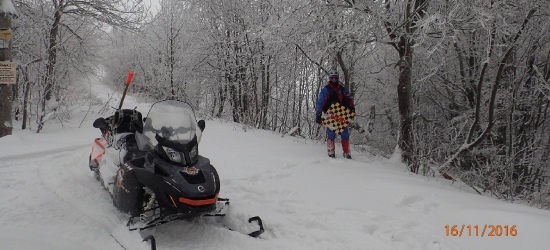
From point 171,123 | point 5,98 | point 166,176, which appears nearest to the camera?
point 166,176

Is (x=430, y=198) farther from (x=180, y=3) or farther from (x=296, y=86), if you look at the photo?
(x=180, y=3)

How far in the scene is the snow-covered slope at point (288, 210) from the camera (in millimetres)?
3594

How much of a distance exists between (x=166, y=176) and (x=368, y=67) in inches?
517

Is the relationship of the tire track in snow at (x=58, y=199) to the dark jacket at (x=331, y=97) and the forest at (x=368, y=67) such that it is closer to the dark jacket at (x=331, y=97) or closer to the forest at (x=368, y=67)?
the forest at (x=368, y=67)

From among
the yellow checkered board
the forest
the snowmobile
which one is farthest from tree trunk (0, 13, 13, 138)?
the yellow checkered board

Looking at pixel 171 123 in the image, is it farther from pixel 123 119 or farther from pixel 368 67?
pixel 368 67

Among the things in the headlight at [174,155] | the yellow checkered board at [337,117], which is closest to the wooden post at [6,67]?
the headlight at [174,155]

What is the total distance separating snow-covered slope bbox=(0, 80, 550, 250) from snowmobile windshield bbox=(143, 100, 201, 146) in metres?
0.94

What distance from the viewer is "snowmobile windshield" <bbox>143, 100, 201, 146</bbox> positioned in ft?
12.8

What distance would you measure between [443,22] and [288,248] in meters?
4.11
